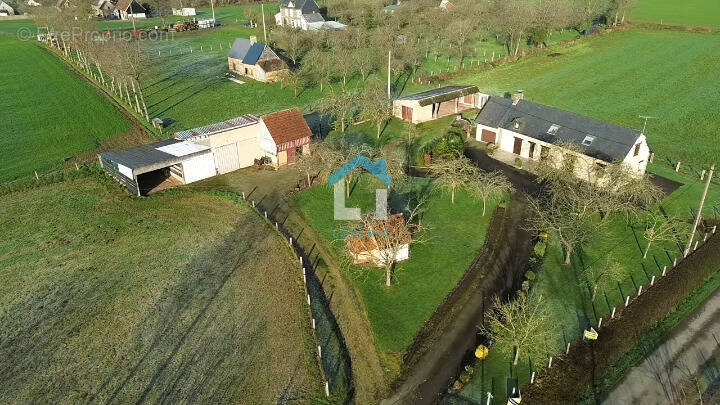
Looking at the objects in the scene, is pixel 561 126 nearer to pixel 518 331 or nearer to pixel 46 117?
pixel 518 331

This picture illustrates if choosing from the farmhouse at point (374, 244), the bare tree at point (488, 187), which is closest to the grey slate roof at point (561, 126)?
the bare tree at point (488, 187)

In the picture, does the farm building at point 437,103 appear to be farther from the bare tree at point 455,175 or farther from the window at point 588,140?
the window at point 588,140

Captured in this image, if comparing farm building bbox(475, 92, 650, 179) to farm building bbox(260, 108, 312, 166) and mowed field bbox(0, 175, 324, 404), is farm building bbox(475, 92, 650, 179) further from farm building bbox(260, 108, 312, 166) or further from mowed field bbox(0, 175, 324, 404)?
mowed field bbox(0, 175, 324, 404)

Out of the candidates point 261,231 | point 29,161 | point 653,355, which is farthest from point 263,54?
point 653,355

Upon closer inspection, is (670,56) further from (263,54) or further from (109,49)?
(109,49)

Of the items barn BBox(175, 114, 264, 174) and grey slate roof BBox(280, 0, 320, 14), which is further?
grey slate roof BBox(280, 0, 320, 14)

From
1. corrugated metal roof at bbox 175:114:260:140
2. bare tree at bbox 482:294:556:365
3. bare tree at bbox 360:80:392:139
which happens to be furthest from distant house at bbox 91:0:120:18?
bare tree at bbox 482:294:556:365

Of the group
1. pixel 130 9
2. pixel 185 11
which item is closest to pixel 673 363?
pixel 185 11
